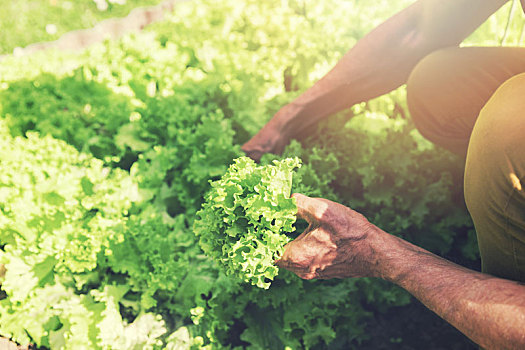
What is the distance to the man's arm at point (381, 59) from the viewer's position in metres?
2.08

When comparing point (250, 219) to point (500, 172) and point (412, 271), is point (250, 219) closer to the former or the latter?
point (412, 271)

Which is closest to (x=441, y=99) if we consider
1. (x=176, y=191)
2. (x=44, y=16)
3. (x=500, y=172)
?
(x=500, y=172)

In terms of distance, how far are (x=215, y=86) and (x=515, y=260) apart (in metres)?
2.12

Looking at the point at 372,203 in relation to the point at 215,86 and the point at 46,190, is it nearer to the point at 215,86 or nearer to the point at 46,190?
the point at 215,86

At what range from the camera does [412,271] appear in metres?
1.44

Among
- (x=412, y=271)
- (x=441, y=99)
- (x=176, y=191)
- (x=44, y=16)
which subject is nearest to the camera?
(x=412, y=271)

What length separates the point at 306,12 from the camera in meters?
3.88

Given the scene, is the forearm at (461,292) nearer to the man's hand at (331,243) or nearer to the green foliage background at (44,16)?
the man's hand at (331,243)

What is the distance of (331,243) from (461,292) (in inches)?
17.5

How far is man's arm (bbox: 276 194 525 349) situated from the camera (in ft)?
3.89

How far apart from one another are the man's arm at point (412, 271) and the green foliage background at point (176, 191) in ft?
1.52

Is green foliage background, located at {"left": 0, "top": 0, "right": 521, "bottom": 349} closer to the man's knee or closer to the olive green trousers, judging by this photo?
the man's knee

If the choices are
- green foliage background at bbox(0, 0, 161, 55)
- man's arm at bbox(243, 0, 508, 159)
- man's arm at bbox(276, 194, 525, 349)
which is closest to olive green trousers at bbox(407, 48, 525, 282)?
man's arm at bbox(276, 194, 525, 349)

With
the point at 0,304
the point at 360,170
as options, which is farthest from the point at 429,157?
the point at 0,304
